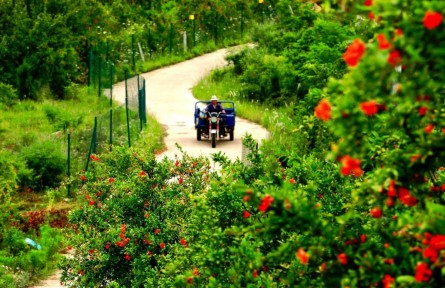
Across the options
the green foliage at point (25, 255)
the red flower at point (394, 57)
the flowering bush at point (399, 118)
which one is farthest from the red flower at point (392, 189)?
the green foliage at point (25, 255)

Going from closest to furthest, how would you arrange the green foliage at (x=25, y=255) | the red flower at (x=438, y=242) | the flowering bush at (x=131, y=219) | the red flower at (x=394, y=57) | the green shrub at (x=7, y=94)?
the red flower at (x=394, y=57)
the red flower at (x=438, y=242)
the flowering bush at (x=131, y=219)
the green foliage at (x=25, y=255)
the green shrub at (x=7, y=94)

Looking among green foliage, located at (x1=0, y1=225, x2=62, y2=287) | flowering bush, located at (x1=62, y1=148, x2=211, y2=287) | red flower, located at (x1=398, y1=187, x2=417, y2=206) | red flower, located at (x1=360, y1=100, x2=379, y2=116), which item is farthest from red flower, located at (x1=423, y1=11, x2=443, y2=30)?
green foliage, located at (x1=0, y1=225, x2=62, y2=287)

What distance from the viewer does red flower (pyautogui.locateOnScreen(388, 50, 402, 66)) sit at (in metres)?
4.23

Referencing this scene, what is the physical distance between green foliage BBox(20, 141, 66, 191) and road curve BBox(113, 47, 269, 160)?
8.94 ft

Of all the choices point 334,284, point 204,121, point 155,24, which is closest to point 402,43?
point 334,284

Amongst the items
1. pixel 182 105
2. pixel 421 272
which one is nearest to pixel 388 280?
pixel 421 272

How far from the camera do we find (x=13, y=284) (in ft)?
50.0

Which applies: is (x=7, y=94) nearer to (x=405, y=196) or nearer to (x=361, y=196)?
(x=361, y=196)

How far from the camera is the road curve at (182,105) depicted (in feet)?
78.7

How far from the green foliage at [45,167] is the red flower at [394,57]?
1750cm

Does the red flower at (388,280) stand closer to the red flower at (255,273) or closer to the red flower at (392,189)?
the red flower at (392,189)

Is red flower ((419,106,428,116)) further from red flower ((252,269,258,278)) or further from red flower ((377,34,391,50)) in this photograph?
red flower ((252,269,258,278))

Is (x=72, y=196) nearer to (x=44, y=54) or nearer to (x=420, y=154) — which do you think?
(x=44, y=54)

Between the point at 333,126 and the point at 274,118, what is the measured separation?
2096cm
